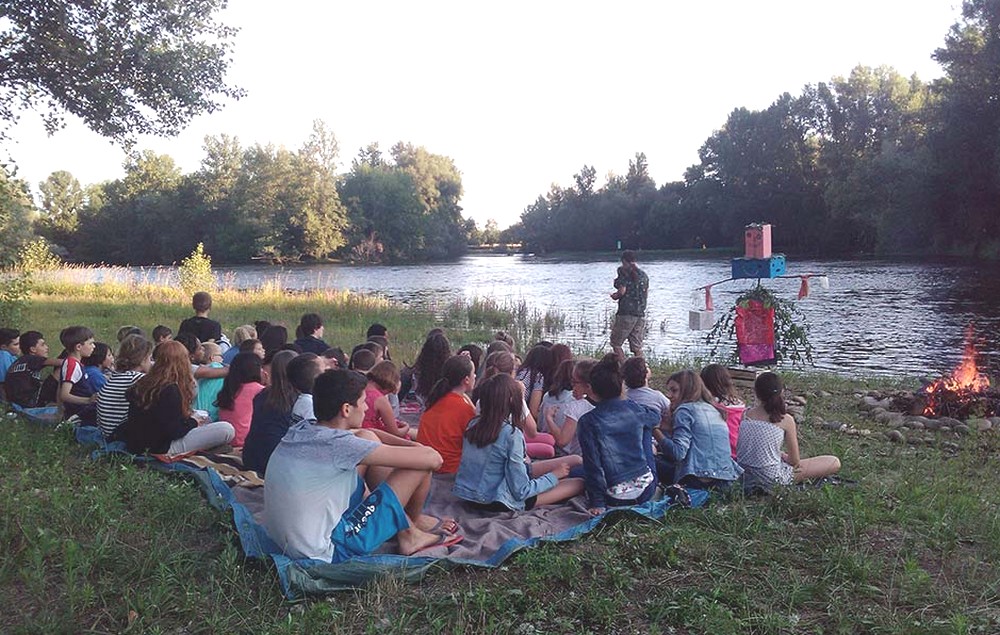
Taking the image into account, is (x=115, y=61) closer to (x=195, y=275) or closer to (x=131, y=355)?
(x=131, y=355)

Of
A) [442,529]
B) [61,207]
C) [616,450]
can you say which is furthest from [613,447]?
[61,207]

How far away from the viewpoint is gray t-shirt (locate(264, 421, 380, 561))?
12.3 feet

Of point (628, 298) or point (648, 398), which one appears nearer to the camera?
point (648, 398)

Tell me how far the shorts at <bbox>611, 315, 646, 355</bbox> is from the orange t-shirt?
6843 mm

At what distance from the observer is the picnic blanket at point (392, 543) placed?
3.71 metres

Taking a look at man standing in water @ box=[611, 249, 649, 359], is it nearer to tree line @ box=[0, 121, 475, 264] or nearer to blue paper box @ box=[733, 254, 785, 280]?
blue paper box @ box=[733, 254, 785, 280]

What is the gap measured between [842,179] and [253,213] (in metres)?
43.9

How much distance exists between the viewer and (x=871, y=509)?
15.4ft

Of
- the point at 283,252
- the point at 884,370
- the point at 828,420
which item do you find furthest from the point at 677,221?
the point at 828,420

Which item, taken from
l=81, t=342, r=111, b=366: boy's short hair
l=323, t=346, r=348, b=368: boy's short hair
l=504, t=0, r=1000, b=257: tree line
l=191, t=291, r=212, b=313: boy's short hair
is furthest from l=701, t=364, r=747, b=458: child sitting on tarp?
l=504, t=0, r=1000, b=257: tree line

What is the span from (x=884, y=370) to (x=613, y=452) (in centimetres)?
984

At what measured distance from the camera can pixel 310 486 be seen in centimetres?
377

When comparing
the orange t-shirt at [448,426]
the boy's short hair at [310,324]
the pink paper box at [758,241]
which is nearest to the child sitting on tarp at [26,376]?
the boy's short hair at [310,324]

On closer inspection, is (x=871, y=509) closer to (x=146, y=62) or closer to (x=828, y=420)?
(x=828, y=420)
